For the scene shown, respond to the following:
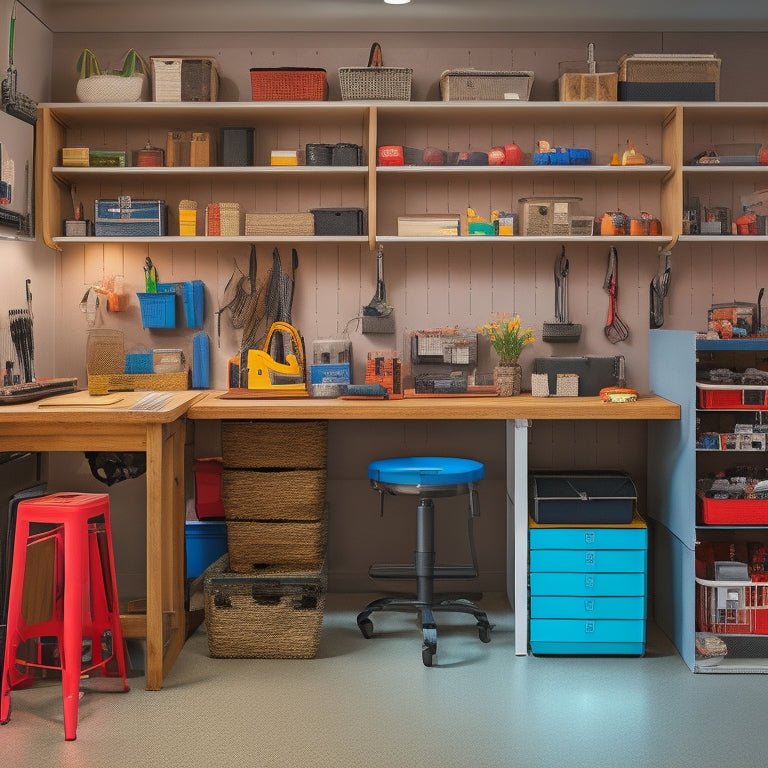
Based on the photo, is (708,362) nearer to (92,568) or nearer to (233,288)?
(233,288)

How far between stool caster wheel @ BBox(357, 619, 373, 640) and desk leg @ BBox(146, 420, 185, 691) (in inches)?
30.6

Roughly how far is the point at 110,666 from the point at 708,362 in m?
2.98

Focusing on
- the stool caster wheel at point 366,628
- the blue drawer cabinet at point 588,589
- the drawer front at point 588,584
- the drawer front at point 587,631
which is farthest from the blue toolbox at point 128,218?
the drawer front at point 587,631

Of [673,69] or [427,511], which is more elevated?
[673,69]

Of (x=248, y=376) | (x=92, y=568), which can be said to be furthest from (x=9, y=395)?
(x=248, y=376)

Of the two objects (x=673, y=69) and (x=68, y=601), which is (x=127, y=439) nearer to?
(x=68, y=601)

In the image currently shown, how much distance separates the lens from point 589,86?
14.7 ft

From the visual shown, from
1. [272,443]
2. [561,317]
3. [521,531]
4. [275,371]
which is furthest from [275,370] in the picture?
[561,317]

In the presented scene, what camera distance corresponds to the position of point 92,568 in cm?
363

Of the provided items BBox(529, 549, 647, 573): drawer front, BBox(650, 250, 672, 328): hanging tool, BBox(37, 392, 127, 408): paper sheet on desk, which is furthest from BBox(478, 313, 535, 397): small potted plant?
BBox(37, 392, 127, 408): paper sheet on desk

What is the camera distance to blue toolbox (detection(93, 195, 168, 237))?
455 cm

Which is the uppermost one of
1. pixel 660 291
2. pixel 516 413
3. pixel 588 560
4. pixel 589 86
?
pixel 589 86

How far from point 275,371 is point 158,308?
0.74m

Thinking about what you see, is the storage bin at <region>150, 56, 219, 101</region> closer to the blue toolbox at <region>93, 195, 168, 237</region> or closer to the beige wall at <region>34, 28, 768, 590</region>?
the beige wall at <region>34, 28, 768, 590</region>
